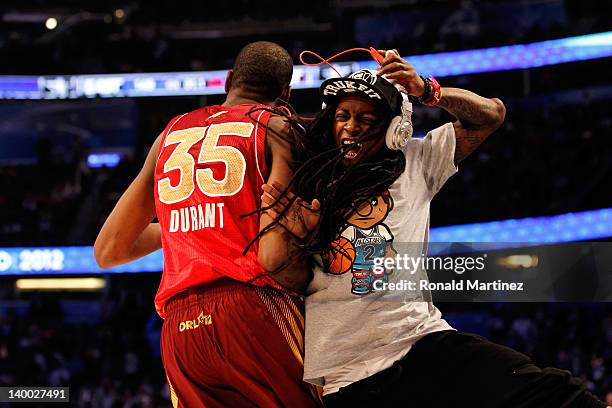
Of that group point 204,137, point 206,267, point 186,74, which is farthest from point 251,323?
point 186,74

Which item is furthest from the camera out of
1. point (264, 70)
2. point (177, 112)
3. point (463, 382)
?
point (177, 112)

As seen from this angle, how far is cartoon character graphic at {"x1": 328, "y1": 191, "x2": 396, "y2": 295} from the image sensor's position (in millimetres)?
2920

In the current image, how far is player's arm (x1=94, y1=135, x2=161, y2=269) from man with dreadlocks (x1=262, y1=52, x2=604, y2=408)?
2.26 feet

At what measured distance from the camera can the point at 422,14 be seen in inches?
695

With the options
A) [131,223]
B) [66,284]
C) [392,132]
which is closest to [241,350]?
[131,223]

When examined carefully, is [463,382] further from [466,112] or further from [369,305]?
[466,112]

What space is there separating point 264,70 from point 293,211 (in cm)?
69

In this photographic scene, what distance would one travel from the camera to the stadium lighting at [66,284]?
15734mm

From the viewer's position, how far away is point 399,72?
2.98 m

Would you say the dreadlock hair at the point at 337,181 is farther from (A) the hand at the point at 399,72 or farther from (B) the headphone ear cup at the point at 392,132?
(A) the hand at the point at 399,72

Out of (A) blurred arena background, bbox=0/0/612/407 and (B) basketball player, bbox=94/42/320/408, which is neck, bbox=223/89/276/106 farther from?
(A) blurred arena background, bbox=0/0/612/407

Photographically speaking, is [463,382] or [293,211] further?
[293,211]

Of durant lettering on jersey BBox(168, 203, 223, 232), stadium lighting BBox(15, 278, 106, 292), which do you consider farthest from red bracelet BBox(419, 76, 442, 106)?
stadium lighting BBox(15, 278, 106, 292)

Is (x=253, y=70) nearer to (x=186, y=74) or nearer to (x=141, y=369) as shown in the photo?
(x=141, y=369)
